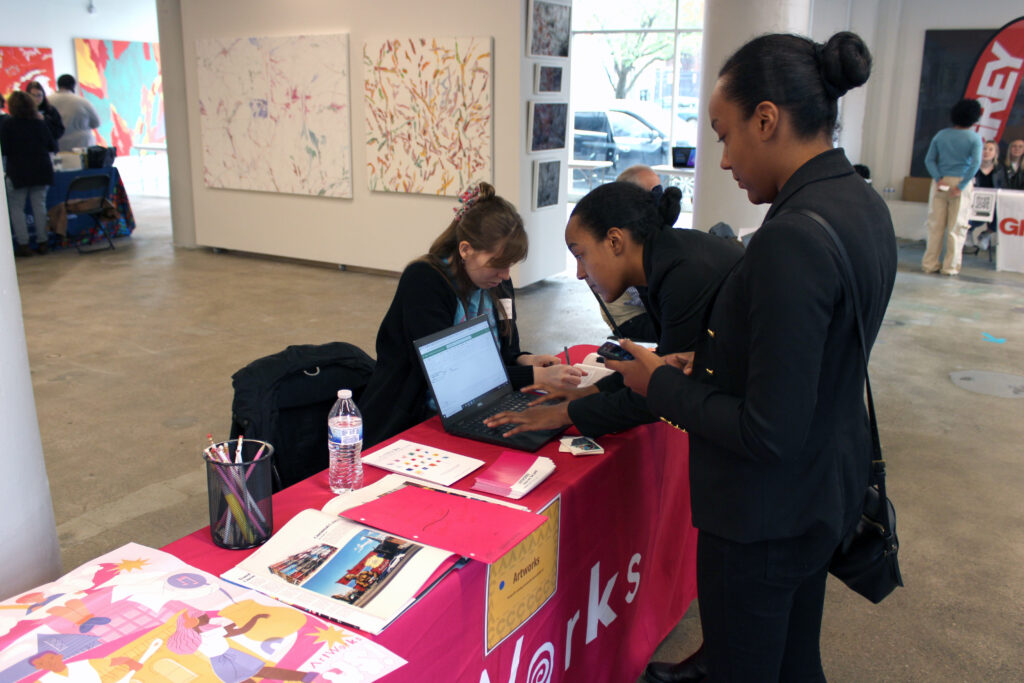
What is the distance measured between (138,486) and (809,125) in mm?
3123

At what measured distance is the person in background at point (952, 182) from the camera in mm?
7566

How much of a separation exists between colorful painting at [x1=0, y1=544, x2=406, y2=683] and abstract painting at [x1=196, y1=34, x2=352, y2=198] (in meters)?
6.56

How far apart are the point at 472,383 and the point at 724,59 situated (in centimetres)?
448

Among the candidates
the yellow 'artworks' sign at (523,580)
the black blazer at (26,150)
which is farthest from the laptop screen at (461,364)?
the black blazer at (26,150)

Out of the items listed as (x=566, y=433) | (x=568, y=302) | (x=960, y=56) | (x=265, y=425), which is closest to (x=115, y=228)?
(x=568, y=302)

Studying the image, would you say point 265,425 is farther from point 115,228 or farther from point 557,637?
point 115,228

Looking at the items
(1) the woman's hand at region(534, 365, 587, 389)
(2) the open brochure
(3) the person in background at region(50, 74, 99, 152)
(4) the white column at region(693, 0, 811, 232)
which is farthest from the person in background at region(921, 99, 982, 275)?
(3) the person in background at region(50, 74, 99, 152)

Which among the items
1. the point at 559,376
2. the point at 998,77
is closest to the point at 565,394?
the point at 559,376

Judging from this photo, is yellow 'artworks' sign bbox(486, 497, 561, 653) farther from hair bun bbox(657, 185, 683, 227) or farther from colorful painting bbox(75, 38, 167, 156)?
colorful painting bbox(75, 38, 167, 156)

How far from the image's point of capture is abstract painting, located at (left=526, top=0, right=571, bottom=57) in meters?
6.35

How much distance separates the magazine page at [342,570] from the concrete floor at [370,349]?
1.32m

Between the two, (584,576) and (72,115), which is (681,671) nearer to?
(584,576)

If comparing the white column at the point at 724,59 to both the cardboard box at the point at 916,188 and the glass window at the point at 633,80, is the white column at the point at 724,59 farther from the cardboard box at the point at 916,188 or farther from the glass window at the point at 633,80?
the glass window at the point at 633,80

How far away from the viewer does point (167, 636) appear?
3.88ft
